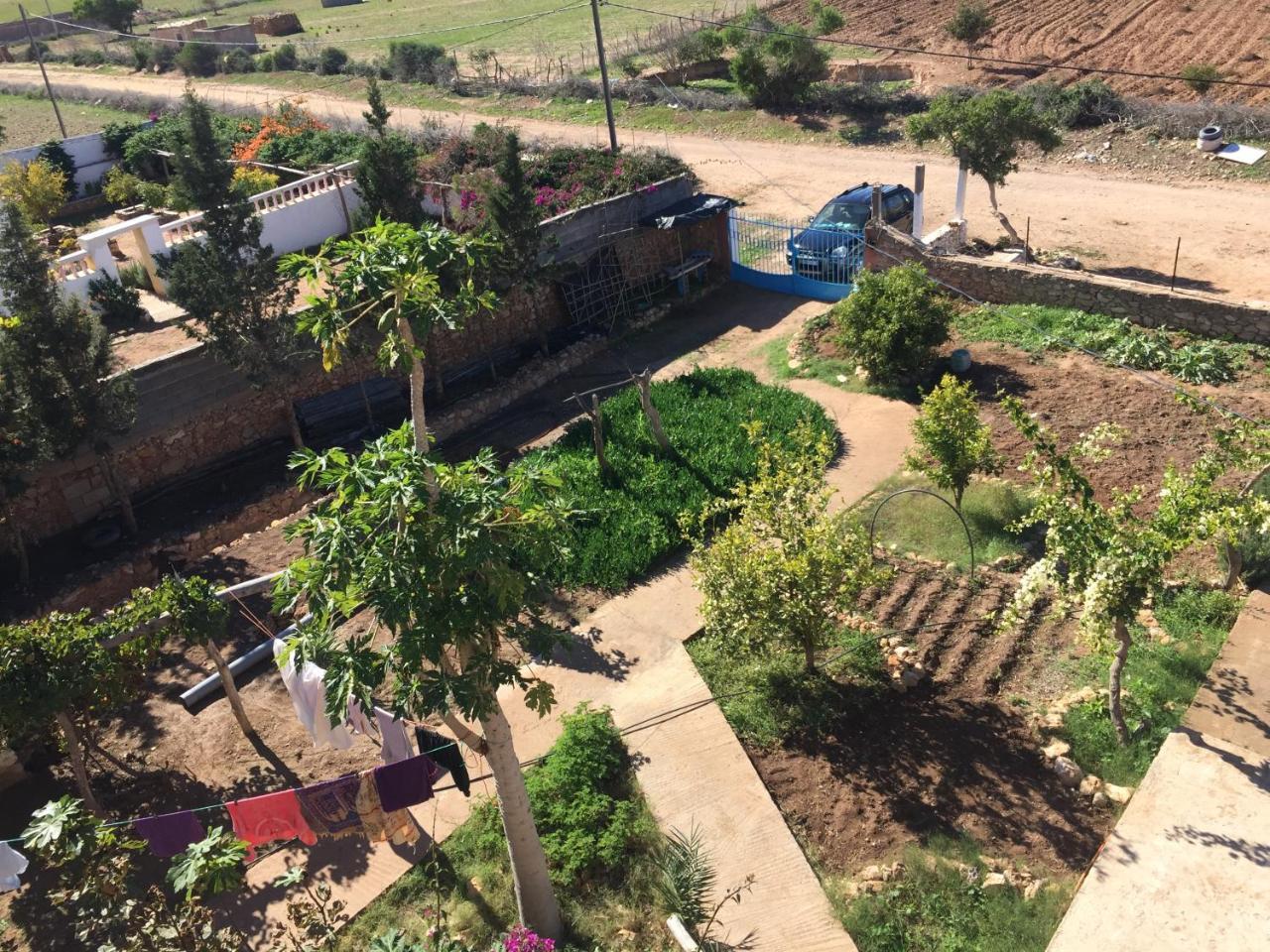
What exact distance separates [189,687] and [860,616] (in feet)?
26.6

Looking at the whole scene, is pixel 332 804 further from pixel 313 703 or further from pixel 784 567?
pixel 784 567

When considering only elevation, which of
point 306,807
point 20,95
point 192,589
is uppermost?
point 20,95

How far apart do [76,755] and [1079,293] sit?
654 inches

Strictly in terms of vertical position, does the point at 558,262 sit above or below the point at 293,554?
above

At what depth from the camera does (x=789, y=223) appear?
78.7 ft

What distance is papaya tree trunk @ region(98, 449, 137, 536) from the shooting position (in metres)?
15.8

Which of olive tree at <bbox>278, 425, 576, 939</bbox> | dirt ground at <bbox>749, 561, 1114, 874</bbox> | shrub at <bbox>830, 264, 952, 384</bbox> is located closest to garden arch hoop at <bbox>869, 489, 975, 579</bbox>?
dirt ground at <bbox>749, 561, 1114, 874</bbox>

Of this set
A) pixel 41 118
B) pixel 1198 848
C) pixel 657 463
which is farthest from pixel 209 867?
pixel 41 118

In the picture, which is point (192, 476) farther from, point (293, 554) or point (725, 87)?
point (725, 87)

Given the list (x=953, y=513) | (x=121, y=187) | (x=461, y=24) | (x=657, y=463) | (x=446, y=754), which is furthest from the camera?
(x=461, y=24)

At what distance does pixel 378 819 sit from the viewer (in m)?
9.62

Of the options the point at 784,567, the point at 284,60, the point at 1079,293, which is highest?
the point at 284,60

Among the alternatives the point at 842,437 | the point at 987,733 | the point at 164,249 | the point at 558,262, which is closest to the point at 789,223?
the point at 558,262

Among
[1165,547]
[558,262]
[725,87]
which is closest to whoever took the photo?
[1165,547]
